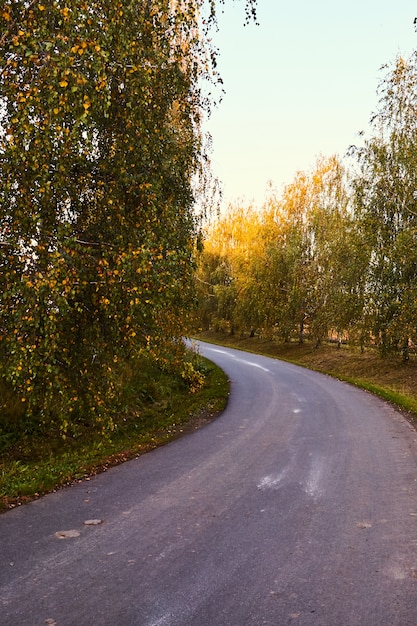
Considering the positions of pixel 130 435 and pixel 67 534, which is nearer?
pixel 67 534

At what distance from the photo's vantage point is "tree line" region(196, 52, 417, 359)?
2194cm

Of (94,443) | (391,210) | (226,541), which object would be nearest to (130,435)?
(94,443)

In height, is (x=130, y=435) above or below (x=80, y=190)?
below

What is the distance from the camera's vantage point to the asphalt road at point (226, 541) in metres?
4.50

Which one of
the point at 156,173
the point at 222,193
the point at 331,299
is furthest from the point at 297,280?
the point at 156,173

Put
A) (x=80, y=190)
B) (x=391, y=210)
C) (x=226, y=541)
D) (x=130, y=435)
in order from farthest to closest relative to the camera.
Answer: (x=391, y=210) < (x=130, y=435) < (x=80, y=190) < (x=226, y=541)

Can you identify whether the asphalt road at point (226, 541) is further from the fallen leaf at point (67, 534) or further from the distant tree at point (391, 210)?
the distant tree at point (391, 210)

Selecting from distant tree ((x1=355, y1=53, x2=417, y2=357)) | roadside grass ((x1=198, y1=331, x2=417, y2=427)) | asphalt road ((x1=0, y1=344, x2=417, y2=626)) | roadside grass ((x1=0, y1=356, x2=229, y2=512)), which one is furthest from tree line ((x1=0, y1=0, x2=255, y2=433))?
distant tree ((x1=355, y1=53, x2=417, y2=357))

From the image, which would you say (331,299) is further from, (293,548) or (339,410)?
(293,548)

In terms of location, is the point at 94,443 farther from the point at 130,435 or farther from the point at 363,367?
the point at 363,367

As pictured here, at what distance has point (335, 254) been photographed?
29.7 m

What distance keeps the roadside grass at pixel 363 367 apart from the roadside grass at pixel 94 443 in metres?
6.46

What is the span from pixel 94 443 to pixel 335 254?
22.8 meters

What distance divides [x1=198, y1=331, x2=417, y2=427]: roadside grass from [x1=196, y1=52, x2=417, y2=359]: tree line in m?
1.03
